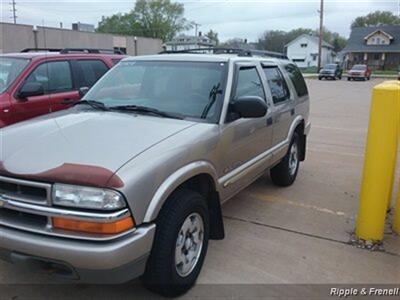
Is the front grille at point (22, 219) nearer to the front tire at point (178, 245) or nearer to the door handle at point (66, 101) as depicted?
the front tire at point (178, 245)

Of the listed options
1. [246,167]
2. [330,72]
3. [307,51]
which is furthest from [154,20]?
[246,167]

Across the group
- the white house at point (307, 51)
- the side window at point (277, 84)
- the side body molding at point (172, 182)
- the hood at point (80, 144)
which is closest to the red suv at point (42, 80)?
the hood at point (80, 144)

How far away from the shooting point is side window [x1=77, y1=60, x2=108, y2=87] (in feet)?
23.9

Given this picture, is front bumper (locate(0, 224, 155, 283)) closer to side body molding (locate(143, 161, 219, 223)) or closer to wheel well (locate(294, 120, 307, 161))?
side body molding (locate(143, 161, 219, 223))

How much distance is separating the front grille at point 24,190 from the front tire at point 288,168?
12.1ft

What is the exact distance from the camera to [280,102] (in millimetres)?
5164

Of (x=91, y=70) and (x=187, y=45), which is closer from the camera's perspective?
(x=91, y=70)

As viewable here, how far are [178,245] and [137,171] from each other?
76 centimetres

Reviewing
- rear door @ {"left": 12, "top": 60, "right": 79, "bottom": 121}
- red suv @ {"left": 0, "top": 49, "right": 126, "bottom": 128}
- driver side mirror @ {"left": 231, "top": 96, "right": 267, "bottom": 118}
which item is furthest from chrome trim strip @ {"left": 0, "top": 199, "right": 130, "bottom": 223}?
rear door @ {"left": 12, "top": 60, "right": 79, "bottom": 121}

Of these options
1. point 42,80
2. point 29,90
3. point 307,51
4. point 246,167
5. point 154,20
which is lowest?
point 246,167

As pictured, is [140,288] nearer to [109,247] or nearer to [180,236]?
[180,236]

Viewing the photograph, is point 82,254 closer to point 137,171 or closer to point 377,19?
point 137,171

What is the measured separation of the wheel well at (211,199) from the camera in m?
3.51

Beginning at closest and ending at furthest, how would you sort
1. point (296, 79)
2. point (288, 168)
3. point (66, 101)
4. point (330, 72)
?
point (288, 168) → point (296, 79) → point (66, 101) → point (330, 72)
